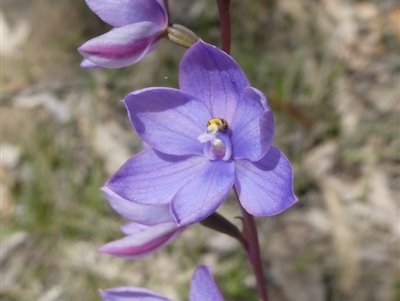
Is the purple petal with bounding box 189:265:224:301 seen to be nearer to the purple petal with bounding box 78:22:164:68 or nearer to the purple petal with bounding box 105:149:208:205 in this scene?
the purple petal with bounding box 105:149:208:205

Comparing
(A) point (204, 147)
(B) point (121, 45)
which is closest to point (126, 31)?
(B) point (121, 45)

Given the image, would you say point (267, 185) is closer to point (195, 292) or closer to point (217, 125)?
point (217, 125)

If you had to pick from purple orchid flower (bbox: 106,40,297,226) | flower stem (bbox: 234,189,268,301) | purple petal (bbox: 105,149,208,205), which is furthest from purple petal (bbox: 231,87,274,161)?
flower stem (bbox: 234,189,268,301)

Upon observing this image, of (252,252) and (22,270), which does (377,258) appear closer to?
(252,252)

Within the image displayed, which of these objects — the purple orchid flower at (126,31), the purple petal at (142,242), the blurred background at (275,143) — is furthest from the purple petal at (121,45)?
the blurred background at (275,143)

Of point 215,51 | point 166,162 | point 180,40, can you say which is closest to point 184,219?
point 166,162

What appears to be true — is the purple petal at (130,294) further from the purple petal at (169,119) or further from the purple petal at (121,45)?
the purple petal at (121,45)
